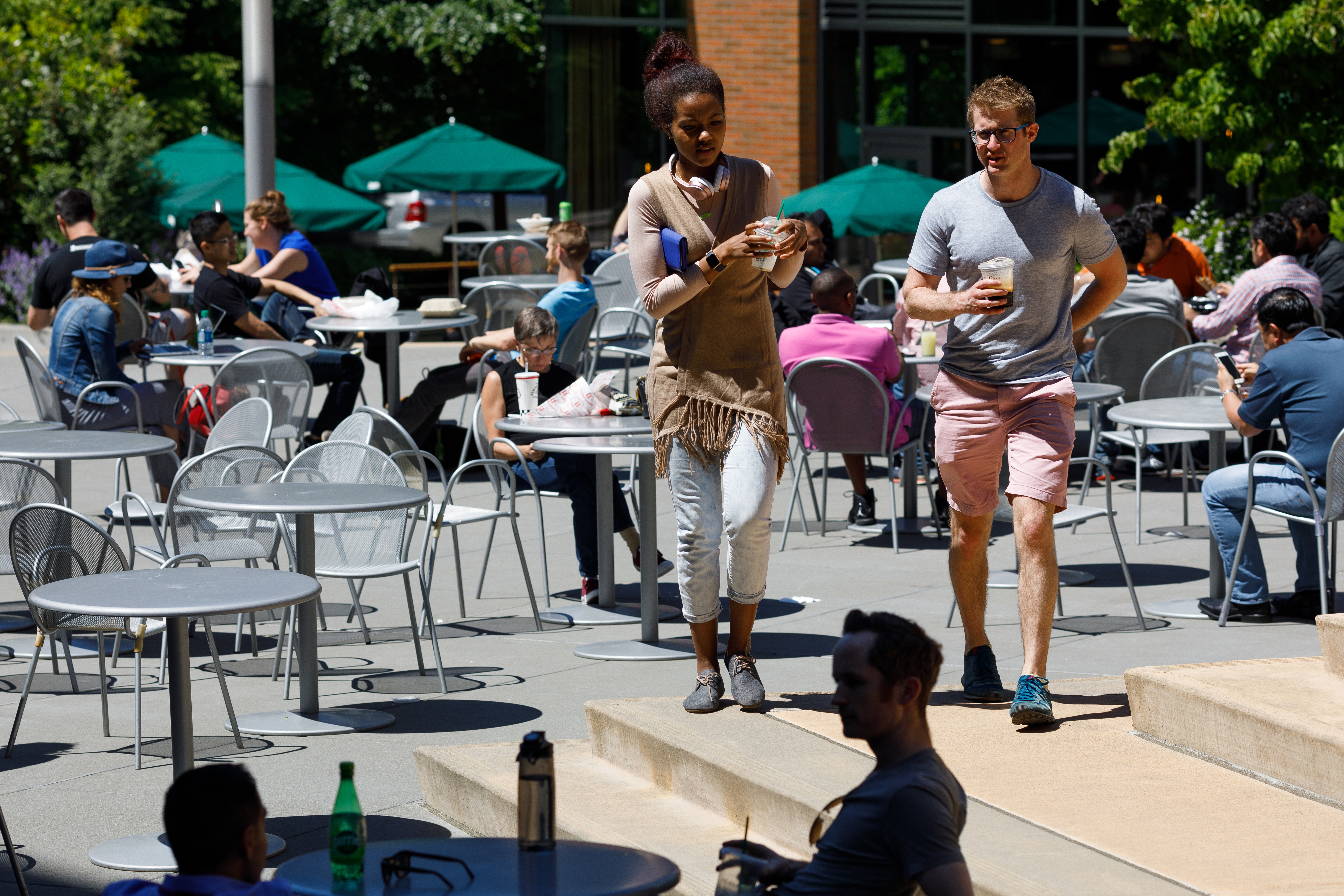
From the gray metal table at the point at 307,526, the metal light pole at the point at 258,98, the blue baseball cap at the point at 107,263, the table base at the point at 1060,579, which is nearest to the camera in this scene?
the gray metal table at the point at 307,526

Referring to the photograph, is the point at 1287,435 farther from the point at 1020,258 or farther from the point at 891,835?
the point at 891,835

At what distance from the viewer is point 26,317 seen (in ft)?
65.7

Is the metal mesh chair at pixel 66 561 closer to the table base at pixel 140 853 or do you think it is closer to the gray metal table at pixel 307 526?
the gray metal table at pixel 307 526

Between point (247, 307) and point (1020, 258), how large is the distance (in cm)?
762

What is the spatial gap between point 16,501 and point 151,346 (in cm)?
369

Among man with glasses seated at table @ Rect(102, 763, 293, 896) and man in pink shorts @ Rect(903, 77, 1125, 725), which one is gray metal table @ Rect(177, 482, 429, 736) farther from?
man with glasses seated at table @ Rect(102, 763, 293, 896)

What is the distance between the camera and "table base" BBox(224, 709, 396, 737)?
5988 millimetres

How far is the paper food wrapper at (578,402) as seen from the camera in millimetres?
7445

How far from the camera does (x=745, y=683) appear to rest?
17.4 feet

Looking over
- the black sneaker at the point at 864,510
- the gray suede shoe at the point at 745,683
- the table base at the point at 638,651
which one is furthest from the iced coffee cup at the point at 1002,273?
the black sneaker at the point at 864,510

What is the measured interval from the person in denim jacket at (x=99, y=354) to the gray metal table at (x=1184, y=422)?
5.01 metres

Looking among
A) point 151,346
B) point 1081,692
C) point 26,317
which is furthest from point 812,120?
point 1081,692

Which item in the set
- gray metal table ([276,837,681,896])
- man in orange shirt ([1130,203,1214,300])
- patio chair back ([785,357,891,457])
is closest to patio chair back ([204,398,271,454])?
patio chair back ([785,357,891,457])

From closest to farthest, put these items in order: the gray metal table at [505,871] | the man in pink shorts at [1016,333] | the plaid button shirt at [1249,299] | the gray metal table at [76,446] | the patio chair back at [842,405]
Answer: the gray metal table at [505,871] < the man in pink shorts at [1016,333] < the gray metal table at [76,446] < the patio chair back at [842,405] < the plaid button shirt at [1249,299]
